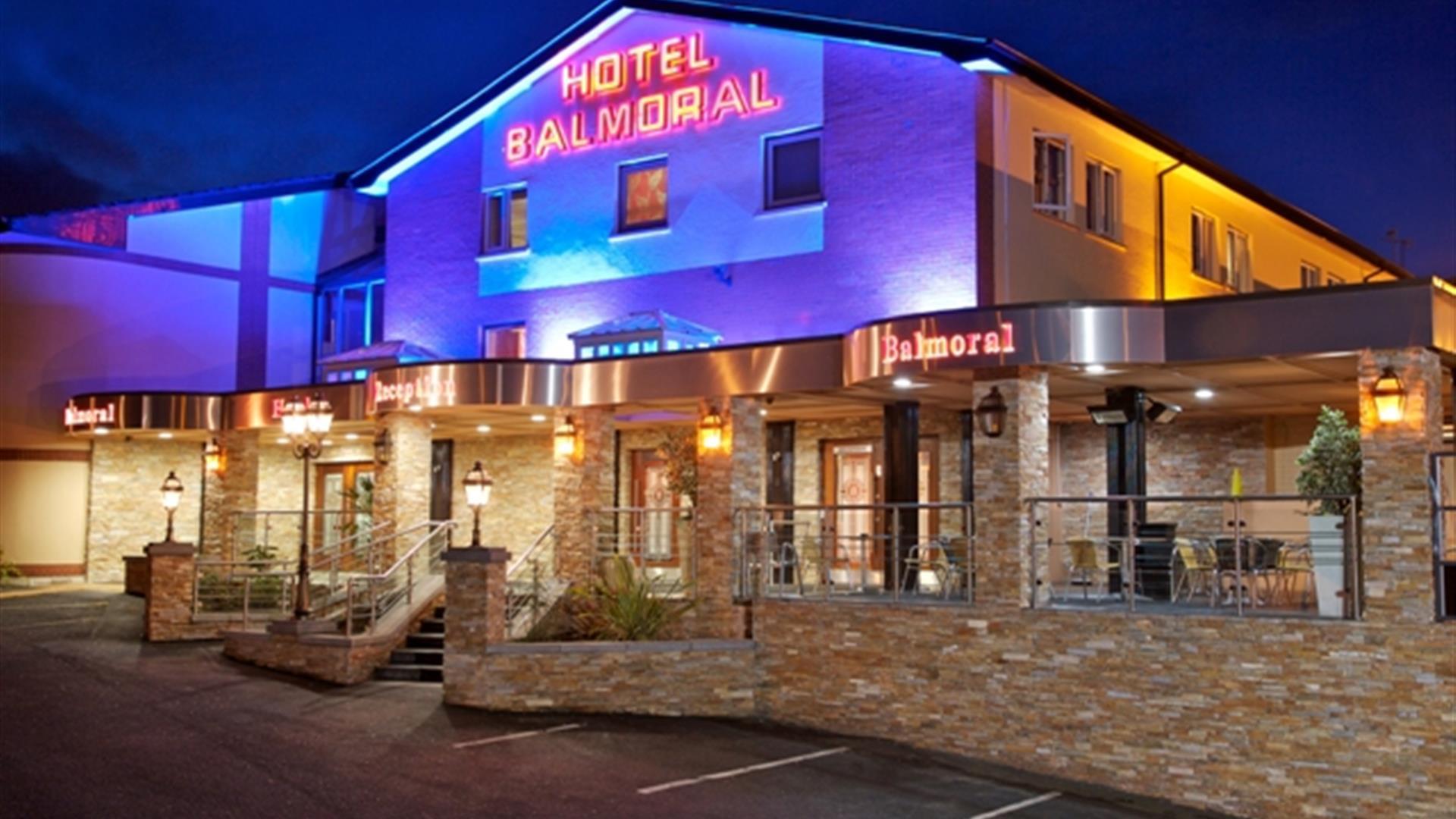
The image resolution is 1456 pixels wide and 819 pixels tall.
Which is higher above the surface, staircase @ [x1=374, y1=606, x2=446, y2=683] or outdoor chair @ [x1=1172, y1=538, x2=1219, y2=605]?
outdoor chair @ [x1=1172, y1=538, x2=1219, y2=605]

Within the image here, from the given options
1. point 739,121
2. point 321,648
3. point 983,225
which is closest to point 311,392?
point 321,648

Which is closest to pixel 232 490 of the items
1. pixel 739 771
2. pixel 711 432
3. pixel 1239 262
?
pixel 711 432

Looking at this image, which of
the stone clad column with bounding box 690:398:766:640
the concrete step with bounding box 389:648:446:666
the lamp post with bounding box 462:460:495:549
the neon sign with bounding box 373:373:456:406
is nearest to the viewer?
the lamp post with bounding box 462:460:495:549

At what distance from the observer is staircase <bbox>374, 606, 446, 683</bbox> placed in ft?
61.0

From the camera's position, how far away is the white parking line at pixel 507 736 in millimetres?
14820

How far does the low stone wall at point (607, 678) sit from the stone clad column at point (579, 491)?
3501 mm

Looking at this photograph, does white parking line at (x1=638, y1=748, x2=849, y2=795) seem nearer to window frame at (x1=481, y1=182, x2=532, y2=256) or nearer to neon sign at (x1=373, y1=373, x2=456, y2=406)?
neon sign at (x1=373, y1=373, x2=456, y2=406)

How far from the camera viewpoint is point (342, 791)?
41.3ft

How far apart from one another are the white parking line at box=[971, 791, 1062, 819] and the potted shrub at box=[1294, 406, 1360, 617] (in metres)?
3.23

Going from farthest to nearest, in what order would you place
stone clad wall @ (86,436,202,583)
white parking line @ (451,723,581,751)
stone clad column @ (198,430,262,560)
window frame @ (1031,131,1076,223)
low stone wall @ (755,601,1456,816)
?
stone clad wall @ (86,436,202,583)
stone clad column @ (198,430,262,560)
window frame @ (1031,131,1076,223)
white parking line @ (451,723,581,751)
low stone wall @ (755,601,1456,816)

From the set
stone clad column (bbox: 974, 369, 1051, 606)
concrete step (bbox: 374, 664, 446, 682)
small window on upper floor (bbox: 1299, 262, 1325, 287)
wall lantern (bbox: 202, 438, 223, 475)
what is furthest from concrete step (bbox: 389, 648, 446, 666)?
small window on upper floor (bbox: 1299, 262, 1325, 287)

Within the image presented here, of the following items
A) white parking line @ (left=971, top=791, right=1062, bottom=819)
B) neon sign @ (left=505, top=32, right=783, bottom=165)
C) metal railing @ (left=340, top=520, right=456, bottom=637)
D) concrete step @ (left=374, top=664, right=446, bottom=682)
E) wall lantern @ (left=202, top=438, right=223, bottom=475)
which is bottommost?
white parking line @ (left=971, top=791, right=1062, bottom=819)

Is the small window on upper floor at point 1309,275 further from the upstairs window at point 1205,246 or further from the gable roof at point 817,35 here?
the upstairs window at point 1205,246

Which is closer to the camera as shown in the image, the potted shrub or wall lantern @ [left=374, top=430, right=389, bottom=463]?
the potted shrub
